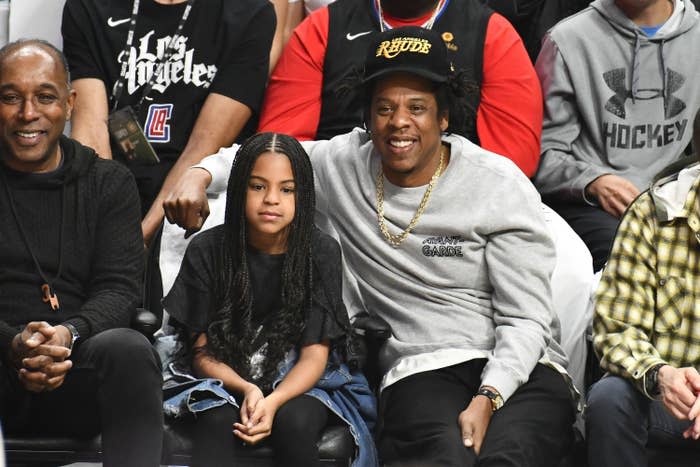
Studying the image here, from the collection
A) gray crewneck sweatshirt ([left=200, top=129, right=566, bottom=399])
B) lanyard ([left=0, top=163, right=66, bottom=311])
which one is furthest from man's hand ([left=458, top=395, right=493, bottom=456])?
lanyard ([left=0, top=163, right=66, bottom=311])

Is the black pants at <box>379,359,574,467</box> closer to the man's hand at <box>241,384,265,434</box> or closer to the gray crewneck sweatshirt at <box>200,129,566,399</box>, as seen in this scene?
the gray crewneck sweatshirt at <box>200,129,566,399</box>

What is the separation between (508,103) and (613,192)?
45cm

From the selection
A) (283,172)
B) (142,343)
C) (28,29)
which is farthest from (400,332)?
(28,29)

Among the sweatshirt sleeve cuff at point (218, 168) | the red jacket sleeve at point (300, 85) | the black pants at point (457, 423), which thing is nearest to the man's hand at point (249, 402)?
the black pants at point (457, 423)

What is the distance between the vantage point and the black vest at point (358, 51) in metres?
4.33

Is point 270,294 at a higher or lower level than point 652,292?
lower

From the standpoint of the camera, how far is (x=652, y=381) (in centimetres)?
318

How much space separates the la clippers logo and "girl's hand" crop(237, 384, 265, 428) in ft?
4.62

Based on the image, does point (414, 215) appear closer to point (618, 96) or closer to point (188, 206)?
point (188, 206)

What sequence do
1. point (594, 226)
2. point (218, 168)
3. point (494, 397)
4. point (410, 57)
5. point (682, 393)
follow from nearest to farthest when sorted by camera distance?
point (682, 393) → point (494, 397) → point (410, 57) → point (218, 168) → point (594, 226)

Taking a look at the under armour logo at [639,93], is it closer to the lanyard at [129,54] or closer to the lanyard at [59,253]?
the lanyard at [129,54]

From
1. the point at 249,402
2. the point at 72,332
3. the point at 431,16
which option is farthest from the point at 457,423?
the point at 431,16

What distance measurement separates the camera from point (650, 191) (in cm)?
341

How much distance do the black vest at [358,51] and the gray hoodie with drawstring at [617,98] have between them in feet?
1.05
